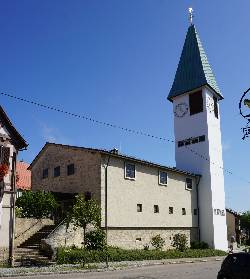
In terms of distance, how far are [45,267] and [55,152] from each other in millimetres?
16183

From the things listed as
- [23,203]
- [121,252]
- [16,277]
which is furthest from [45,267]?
[23,203]

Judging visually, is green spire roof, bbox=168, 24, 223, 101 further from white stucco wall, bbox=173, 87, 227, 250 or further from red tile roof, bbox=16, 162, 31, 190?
red tile roof, bbox=16, 162, 31, 190

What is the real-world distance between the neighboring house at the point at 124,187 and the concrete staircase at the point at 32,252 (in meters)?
4.80

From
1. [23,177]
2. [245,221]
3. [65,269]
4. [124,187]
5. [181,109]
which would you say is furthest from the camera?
[245,221]

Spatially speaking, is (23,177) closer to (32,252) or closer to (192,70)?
(32,252)

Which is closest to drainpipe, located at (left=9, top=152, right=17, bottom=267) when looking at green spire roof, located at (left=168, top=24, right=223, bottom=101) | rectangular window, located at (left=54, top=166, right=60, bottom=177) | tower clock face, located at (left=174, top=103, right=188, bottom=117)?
rectangular window, located at (left=54, top=166, right=60, bottom=177)

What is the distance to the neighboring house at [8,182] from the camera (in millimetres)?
23734

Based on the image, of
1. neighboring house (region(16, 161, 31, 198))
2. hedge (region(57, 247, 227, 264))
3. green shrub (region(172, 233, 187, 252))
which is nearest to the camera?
hedge (region(57, 247, 227, 264))

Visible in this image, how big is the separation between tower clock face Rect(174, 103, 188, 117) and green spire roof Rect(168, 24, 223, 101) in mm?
1452

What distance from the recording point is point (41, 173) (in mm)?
38812

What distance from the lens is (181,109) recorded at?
4984 centimetres

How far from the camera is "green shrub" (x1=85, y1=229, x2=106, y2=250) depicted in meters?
28.0

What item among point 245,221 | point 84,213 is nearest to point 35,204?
point 84,213

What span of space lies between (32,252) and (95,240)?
447cm
